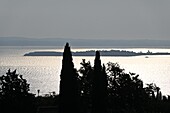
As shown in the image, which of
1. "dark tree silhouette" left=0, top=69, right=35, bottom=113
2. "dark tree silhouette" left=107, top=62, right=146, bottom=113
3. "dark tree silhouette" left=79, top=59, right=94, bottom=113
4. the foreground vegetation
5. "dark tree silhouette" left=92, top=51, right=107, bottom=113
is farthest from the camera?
"dark tree silhouette" left=79, top=59, right=94, bottom=113

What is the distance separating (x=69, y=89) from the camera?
69.0 ft

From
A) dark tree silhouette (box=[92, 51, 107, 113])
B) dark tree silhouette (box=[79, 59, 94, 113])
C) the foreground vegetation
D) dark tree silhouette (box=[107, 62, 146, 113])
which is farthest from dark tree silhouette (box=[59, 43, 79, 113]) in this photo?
dark tree silhouette (box=[107, 62, 146, 113])

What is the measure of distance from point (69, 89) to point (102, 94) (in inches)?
131

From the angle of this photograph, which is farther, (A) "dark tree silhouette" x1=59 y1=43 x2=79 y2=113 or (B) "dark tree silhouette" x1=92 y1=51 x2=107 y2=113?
(B) "dark tree silhouette" x1=92 y1=51 x2=107 y2=113

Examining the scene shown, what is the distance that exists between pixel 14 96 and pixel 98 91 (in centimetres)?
645

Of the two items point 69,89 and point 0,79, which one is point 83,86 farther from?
point 0,79

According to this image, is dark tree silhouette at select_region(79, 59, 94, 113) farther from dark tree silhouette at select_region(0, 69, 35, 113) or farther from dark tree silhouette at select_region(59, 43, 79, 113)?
dark tree silhouette at select_region(0, 69, 35, 113)

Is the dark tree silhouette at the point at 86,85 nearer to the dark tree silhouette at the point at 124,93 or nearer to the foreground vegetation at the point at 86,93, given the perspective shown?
the foreground vegetation at the point at 86,93

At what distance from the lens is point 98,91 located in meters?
23.7

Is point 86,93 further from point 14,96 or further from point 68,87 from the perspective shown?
point 14,96

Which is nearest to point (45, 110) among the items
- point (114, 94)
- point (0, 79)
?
point (114, 94)

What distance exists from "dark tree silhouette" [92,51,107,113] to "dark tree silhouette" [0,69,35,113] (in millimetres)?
5300

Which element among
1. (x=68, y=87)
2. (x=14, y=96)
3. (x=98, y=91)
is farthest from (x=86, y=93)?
(x=14, y=96)

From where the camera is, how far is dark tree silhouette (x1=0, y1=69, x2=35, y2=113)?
1845 centimetres
